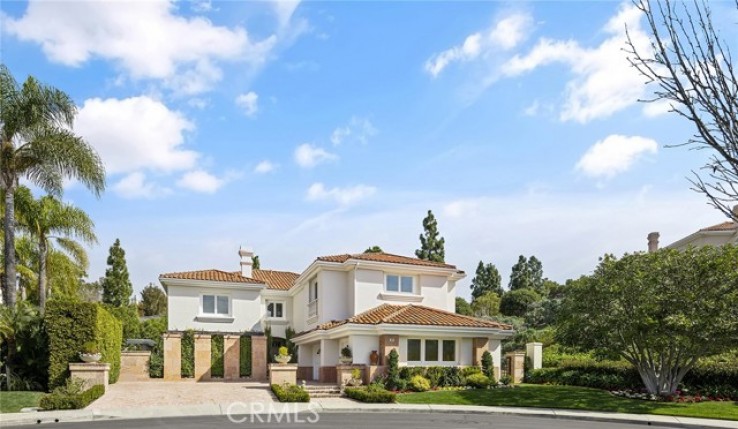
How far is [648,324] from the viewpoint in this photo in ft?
68.0

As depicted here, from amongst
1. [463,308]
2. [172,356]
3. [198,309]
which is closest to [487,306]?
[463,308]

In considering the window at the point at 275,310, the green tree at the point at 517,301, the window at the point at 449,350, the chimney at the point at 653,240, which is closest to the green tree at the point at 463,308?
the green tree at the point at 517,301

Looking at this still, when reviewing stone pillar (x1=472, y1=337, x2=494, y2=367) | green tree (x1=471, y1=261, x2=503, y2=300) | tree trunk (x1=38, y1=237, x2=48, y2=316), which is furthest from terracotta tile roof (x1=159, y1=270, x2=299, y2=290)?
green tree (x1=471, y1=261, x2=503, y2=300)

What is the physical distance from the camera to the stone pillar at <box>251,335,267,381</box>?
3319cm

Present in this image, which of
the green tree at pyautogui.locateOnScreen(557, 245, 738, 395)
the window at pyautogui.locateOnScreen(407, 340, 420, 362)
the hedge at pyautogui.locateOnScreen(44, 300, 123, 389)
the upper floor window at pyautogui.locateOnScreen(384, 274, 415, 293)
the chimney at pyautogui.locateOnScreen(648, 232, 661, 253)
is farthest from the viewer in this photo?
the chimney at pyautogui.locateOnScreen(648, 232, 661, 253)

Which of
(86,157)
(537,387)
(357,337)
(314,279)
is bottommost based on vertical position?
(537,387)

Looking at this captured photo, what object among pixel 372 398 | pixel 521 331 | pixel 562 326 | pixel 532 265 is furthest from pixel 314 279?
pixel 532 265

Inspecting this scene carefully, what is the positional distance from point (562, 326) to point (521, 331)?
58.1 ft

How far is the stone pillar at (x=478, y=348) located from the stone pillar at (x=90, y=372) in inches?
646

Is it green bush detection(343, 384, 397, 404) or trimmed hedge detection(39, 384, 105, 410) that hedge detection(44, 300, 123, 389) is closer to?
trimmed hedge detection(39, 384, 105, 410)

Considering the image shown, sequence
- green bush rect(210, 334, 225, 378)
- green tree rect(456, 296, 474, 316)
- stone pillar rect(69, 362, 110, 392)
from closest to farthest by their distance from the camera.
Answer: stone pillar rect(69, 362, 110, 392) → green bush rect(210, 334, 225, 378) → green tree rect(456, 296, 474, 316)

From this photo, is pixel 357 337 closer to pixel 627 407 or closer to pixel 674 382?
pixel 627 407

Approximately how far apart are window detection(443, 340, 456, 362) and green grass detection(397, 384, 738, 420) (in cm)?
331

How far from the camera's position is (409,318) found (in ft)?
86.9
